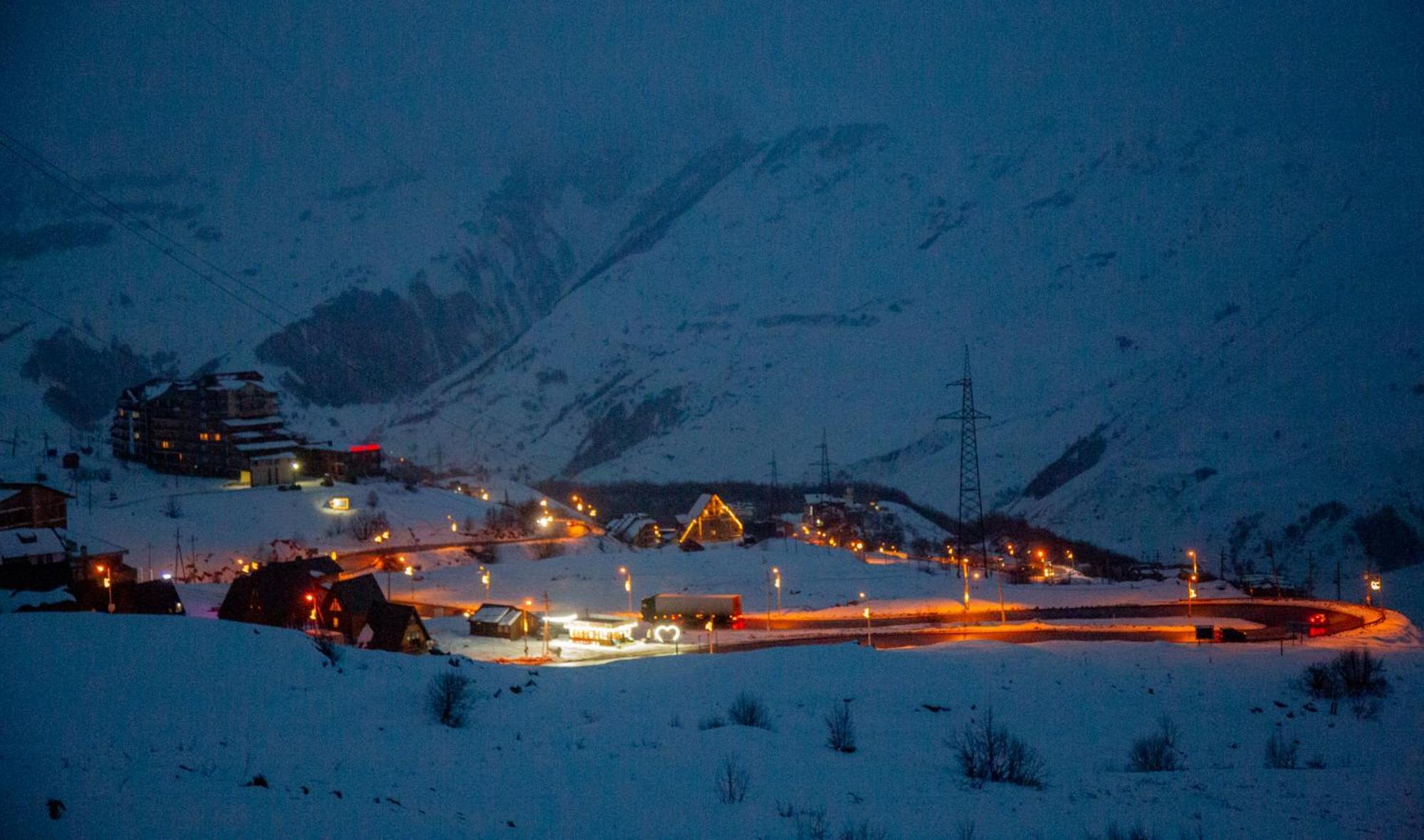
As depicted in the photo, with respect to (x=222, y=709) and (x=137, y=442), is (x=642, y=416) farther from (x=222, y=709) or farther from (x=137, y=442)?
(x=222, y=709)

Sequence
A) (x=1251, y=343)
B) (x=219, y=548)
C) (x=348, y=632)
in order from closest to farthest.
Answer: (x=348, y=632) → (x=219, y=548) → (x=1251, y=343)

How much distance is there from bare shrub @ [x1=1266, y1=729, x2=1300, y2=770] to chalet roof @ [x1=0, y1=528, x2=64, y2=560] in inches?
1544

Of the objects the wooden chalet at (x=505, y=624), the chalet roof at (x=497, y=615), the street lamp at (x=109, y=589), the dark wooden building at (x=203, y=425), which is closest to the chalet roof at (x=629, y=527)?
the dark wooden building at (x=203, y=425)

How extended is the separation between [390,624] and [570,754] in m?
18.2

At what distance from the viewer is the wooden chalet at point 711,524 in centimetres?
6900

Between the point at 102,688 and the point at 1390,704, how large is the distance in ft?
77.8

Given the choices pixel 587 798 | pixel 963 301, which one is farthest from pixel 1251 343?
pixel 587 798

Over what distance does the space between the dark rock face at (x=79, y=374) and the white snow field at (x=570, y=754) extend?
112668mm

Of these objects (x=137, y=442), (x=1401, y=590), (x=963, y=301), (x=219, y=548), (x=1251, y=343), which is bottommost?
(x=1401, y=590)

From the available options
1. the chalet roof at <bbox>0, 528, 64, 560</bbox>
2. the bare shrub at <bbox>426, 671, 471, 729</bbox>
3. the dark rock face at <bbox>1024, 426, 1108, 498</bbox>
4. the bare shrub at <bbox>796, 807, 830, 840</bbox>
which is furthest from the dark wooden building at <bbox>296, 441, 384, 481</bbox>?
the bare shrub at <bbox>796, 807, 830, 840</bbox>

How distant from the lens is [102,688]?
1158 centimetres

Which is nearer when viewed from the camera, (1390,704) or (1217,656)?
(1390,704)

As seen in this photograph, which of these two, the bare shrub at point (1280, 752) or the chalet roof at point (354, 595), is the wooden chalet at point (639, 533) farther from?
the bare shrub at point (1280, 752)

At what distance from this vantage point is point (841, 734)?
1428cm
